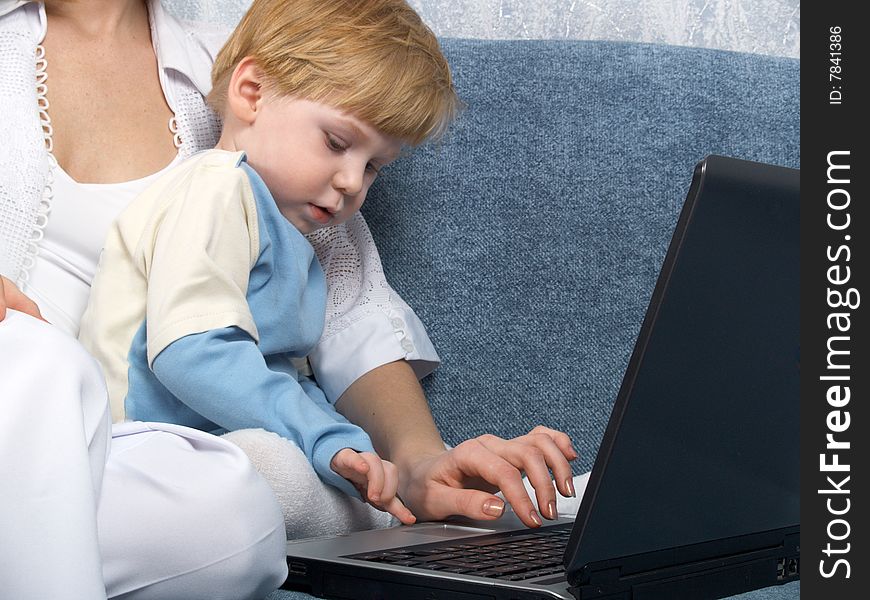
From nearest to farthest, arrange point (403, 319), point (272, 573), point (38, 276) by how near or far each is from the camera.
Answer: point (272, 573) → point (38, 276) → point (403, 319)

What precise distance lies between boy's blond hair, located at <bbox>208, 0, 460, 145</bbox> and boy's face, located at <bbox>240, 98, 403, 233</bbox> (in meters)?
0.01

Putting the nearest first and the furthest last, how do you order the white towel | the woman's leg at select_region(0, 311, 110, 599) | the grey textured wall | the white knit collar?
the woman's leg at select_region(0, 311, 110, 599)
the white towel
the white knit collar
the grey textured wall

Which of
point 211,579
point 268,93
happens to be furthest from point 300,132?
point 211,579

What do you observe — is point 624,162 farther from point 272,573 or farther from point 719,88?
point 272,573

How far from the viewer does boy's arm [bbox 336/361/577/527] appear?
3.17 ft

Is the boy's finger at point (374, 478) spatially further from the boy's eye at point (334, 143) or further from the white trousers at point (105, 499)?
the boy's eye at point (334, 143)

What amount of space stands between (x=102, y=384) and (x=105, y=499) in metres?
0.08

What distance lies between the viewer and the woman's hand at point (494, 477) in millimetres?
948

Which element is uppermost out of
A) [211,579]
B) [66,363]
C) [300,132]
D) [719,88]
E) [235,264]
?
[719,88]

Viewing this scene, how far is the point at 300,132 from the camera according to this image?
1197mm

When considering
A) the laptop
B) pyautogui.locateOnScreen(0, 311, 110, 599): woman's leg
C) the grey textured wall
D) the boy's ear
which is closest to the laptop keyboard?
the laptop

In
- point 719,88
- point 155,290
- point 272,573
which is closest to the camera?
point 272,573

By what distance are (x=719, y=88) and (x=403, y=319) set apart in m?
0.55

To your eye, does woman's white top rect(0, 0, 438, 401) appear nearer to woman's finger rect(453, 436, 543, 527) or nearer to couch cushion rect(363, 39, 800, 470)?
couch cushion rect(363, 39, 800, 470)
